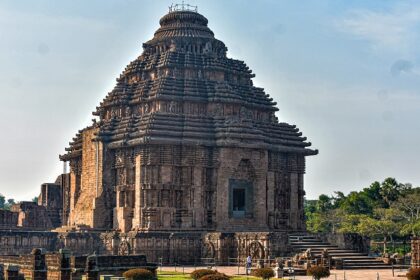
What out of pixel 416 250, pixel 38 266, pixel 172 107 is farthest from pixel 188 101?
pixel 38 266

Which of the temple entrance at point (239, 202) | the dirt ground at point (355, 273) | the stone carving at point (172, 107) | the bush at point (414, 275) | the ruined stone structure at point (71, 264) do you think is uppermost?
the stone carving at point (172, 107)

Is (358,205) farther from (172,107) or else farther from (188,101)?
(172,107)

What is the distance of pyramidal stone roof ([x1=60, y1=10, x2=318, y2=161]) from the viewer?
56.6 metres

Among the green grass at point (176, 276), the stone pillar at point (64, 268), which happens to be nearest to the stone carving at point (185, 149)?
the green grass at point (176, 276)

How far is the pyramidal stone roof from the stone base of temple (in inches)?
251

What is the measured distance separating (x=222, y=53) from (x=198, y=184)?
40.7ft

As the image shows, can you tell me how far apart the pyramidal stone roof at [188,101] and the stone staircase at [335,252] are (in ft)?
23.5

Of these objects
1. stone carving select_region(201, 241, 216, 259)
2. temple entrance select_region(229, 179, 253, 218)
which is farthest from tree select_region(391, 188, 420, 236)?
stone carving select_region(201, 241, 216, 259)

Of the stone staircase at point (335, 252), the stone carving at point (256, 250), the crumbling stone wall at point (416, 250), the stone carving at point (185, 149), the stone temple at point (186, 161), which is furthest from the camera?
the stone carving at point (185, 149)

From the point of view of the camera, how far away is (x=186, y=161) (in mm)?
56188

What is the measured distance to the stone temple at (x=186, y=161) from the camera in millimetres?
53875

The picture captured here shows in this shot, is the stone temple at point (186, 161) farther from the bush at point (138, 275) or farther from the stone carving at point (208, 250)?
the bush at point (138, 275)

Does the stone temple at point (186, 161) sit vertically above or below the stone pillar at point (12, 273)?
above

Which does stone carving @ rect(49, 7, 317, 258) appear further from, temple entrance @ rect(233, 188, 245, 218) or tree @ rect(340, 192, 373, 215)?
tree @ rect(340, 192, 373, 215)
